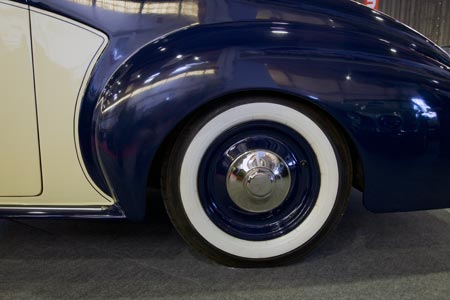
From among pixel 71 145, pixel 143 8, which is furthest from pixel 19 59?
pixel 143 8

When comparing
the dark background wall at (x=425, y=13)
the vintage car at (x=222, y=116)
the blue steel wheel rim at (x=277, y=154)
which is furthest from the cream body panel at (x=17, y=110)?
the dark background wall at (x=425, y=13)

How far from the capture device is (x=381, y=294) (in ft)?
3.86

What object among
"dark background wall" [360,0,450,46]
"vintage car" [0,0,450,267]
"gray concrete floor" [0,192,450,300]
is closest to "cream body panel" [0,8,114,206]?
"vintage car" [0,0,450,267]

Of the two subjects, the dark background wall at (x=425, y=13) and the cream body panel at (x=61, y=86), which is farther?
the dark background wall at (x=425, y=13)

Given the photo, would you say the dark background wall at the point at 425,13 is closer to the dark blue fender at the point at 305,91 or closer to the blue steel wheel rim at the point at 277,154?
the dark blue fender at the point at 305,91

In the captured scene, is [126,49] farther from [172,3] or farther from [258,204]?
[258,204]

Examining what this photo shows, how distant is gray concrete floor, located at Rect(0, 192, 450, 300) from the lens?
1.19 m

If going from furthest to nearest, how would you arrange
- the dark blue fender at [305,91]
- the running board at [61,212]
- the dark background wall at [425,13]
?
the dark background wall at [425,13]
the running board at [61,212]
the dark blue fender at [305,91]

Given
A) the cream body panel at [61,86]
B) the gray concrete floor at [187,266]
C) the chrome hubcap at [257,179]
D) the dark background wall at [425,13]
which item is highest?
the dark background wall at [425,13]

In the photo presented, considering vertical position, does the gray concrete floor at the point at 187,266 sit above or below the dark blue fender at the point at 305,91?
below

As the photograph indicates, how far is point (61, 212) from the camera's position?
1277mm

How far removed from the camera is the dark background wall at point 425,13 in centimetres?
809

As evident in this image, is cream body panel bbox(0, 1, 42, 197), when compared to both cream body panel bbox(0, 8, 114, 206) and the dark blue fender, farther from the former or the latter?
the dark blue fender

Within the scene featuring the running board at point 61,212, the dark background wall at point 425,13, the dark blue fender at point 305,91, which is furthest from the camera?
the dark background wall at point 425,13
